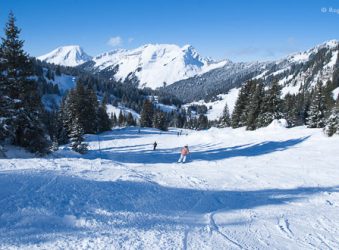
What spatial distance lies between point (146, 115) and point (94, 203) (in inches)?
2864

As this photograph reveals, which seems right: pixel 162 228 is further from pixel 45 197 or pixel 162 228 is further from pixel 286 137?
pixel 286 137

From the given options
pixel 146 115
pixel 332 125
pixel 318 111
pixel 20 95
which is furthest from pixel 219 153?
pixel 146 115

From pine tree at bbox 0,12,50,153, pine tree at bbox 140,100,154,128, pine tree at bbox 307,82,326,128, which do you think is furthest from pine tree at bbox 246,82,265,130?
pine tree at bbox 0,12,50,153

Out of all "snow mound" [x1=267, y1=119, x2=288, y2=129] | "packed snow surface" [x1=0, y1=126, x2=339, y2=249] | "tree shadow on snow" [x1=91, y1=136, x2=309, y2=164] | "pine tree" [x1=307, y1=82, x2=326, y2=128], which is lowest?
"tree shadow on snow" [x1=91, y1=136, x2=309, y2=164]

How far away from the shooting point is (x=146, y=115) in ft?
266

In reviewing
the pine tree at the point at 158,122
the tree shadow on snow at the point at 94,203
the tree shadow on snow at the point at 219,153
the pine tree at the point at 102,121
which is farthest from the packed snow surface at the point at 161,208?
the pine tree at the point at 158,122

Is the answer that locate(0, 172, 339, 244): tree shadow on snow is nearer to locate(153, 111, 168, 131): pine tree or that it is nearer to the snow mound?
the snow mound

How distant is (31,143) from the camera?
2062 centimetres

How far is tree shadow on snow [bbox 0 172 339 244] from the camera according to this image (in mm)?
6922

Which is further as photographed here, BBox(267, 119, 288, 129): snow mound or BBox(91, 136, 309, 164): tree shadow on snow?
BBox(267, 119, 288, 129): snow mound

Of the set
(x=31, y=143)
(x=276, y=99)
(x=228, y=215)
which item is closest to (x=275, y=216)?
(x=228, y=215)

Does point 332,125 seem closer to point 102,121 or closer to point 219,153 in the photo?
point 219,153

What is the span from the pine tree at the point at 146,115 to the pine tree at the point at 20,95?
58.1 m

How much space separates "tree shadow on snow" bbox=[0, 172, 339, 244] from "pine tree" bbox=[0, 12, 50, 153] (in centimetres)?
1113
